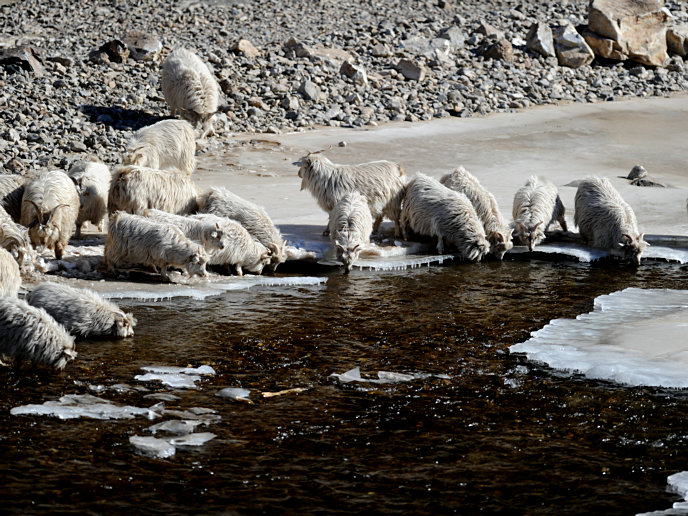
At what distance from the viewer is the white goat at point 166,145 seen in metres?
12.4

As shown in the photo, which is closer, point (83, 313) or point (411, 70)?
point (83, 313)

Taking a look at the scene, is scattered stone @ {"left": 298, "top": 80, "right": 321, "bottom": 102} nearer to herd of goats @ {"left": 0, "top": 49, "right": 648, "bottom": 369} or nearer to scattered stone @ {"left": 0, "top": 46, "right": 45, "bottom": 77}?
scattered stone @ {"left": 0, "top": 46, "right": 45, "bottom": 77}

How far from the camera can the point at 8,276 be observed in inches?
312

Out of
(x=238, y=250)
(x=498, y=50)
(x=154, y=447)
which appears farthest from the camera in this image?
(x=498, y=50)

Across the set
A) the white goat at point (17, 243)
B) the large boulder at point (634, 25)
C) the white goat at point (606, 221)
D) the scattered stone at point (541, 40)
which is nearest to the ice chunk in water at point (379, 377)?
the white goat at point (17, 243)

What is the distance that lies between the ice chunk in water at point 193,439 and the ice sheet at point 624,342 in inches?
109

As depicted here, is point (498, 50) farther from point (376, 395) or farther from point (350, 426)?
point (350, 426)

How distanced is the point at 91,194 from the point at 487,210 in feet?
14.8

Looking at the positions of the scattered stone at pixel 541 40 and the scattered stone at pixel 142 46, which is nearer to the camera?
the scattered stone at pixel 142 46

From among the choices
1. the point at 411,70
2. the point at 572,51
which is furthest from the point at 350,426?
the point at 572,51

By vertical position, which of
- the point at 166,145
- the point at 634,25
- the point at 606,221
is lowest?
the point at 606,221

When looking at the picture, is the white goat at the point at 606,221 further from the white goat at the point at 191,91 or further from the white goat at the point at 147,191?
the white goat at the point at 191,91

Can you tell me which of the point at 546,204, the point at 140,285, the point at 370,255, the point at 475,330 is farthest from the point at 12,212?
the point at 546,204

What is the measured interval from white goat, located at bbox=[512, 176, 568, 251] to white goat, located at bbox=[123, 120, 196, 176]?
4.24 metres
